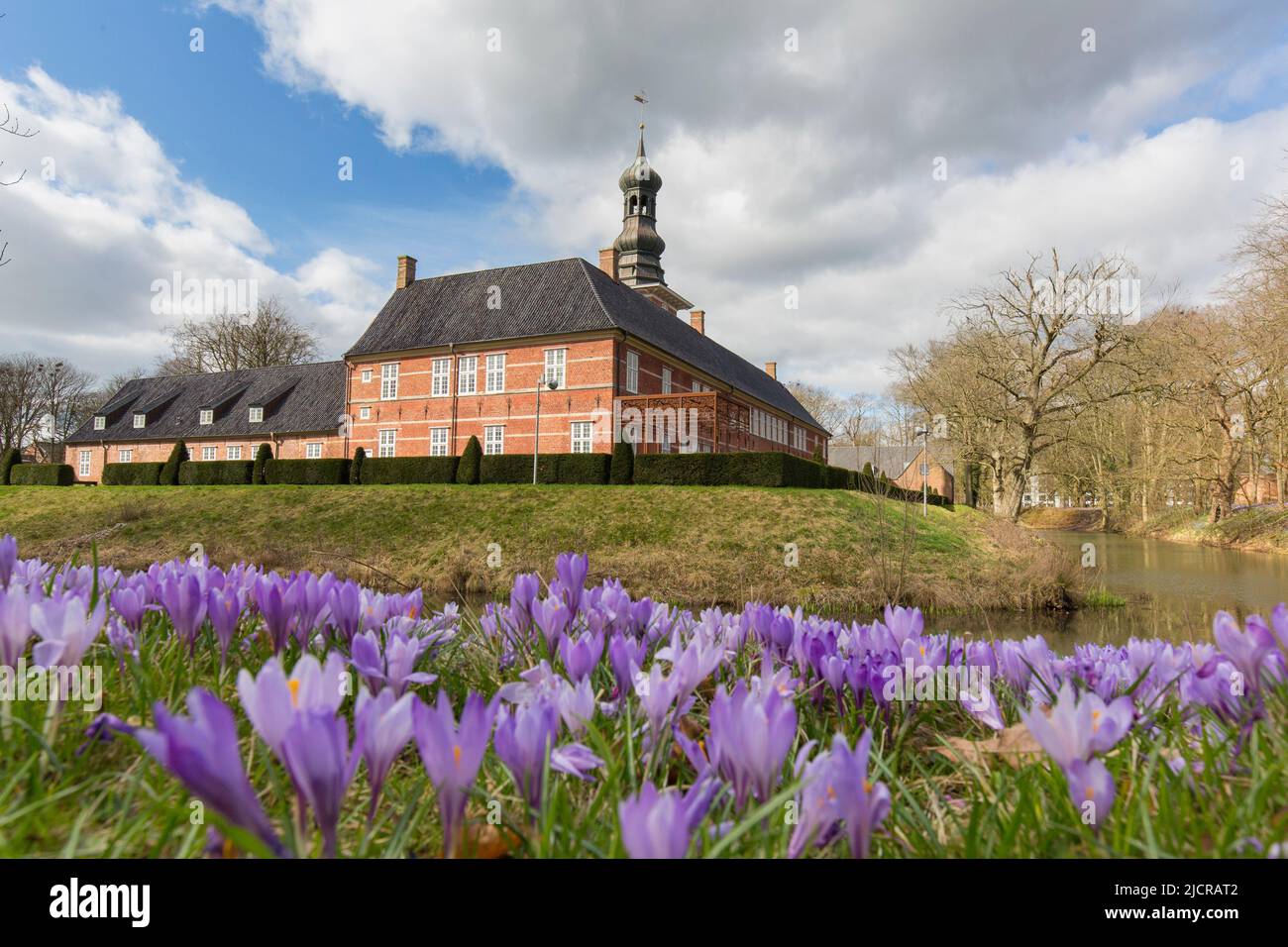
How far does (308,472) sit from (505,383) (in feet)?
28.4

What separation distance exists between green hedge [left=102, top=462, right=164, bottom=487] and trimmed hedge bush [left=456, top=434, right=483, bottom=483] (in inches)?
592

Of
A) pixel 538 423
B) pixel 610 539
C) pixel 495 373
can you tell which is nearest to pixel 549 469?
pixel 538 423

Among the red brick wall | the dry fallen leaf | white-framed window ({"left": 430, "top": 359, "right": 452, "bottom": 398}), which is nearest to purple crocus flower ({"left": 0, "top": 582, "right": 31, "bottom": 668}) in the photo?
the dry fallen leaf

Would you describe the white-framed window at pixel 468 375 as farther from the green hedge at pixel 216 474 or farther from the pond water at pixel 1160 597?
the pond water at pixel 1160 597

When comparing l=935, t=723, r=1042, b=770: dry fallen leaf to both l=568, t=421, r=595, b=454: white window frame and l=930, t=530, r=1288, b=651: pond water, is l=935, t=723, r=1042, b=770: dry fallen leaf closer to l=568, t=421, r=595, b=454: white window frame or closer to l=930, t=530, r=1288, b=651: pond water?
l=930, t=530, r=1288, b=651: pond water

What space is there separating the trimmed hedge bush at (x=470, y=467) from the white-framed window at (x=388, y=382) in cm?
936

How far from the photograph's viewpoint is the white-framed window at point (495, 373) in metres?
30.8

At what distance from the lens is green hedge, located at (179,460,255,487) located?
28625mm

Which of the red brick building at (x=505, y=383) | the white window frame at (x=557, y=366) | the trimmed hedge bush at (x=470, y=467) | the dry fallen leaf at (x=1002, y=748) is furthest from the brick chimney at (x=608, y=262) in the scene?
the dry fallen leaf at (x=1002, y=748)

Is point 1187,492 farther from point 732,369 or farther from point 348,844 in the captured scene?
point 348,844

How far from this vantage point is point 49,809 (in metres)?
0.96

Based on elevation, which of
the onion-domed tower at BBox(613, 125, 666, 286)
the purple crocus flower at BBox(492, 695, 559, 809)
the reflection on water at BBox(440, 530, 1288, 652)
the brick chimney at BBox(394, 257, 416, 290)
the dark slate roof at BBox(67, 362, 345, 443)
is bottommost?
the reflection on water at BBox(440, 530, 1288, 652)

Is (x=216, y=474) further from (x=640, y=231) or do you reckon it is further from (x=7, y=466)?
(x=640, y=231)
